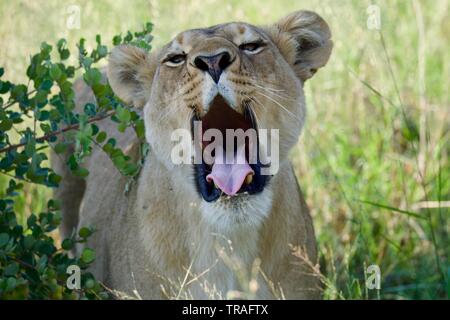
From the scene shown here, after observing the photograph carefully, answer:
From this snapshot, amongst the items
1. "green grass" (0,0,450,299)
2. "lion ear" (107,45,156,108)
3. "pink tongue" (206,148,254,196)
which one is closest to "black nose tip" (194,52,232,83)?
"pink tongue" (206,148,254,196)

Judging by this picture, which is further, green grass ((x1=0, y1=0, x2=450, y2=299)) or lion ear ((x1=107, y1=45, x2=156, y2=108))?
green grass ((x1=0, y1=0, x2=450, y2=299))

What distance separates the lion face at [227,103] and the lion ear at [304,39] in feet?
0.20

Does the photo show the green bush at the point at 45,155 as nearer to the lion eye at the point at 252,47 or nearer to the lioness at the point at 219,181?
the lioness at the point at 219,181

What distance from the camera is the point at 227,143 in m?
3.45

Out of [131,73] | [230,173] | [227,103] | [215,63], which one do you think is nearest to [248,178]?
[230,173]

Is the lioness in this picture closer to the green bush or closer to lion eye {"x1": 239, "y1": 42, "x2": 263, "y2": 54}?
lion eye {"x1": 239, "y1": 42, "x2": 263, "y2": 54}

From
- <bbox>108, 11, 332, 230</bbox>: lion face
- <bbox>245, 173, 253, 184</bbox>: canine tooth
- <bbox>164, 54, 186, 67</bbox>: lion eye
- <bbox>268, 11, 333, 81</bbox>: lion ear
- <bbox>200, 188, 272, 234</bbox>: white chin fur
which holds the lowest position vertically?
<bbox>200, 188, 272, 234</bbox>: white chin fur

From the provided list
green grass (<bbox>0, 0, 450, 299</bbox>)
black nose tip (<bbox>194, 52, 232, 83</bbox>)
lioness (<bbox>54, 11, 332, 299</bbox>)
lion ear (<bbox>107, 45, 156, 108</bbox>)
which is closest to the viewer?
black nose tip (<bbox>194, 52, 232, 83</bbox>)

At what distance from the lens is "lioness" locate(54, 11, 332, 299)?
3.35 meters

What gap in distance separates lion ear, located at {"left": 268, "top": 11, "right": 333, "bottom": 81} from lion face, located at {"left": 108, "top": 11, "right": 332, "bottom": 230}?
0.06 m

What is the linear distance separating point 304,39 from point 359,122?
1.92 m

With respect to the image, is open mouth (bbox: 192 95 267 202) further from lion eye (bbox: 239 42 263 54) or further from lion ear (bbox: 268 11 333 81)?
lion ear (bbox: 268 11 333 81)

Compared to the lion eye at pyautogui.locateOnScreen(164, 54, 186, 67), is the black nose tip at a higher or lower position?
lower

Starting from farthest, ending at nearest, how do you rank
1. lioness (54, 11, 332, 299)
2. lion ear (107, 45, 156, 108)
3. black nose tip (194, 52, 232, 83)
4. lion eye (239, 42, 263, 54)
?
lion ear (107, 45, 156, 108) < lion eye (239, 42, 263, 54) < lioness (54, 11, 332, 299) < black nose tip (194, 52, 232, 83)
